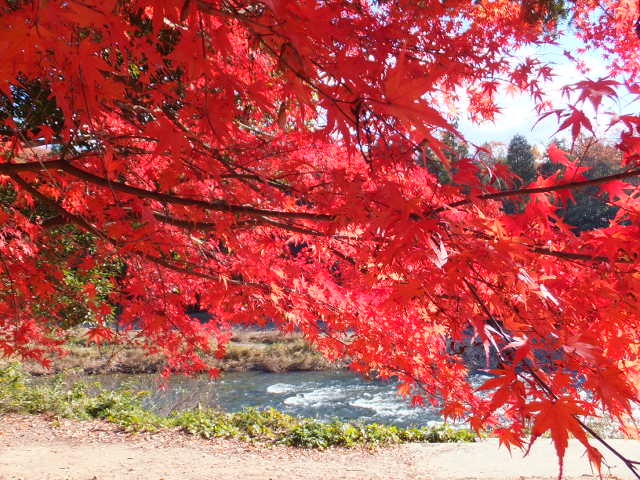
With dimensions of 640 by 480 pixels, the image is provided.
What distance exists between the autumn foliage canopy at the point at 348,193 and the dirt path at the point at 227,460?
1555 mm

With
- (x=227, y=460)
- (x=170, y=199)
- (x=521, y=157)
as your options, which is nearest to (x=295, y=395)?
(x=227, y=460)

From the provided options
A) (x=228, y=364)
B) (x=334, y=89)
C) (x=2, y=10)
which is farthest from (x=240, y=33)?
(x=228, y=364)

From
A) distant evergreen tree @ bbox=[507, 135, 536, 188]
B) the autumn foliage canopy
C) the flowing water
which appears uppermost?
distant evergreen tree @ bbox=[507, 135, 536, 188]

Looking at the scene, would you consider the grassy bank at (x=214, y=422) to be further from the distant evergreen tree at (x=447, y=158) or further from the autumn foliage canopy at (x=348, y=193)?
the distant evergreen tree at (x=447, y=158)

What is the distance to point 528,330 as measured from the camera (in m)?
1.48

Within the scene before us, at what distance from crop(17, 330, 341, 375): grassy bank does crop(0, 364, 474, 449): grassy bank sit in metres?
3.26

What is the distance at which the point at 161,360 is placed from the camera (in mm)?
12250

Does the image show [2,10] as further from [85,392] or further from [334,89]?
[85,392]

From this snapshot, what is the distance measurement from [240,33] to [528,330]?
2383 mm

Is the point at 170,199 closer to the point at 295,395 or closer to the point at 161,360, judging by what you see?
the point at 295,395

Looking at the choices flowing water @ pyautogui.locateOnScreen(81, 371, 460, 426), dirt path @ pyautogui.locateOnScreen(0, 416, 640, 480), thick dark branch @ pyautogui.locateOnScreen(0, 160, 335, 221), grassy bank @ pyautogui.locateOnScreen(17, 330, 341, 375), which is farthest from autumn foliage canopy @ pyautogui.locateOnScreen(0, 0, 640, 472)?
grassy bank @ pyautogui.locateOnScreen(17, 330, 341, 375)

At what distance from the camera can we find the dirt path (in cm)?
523

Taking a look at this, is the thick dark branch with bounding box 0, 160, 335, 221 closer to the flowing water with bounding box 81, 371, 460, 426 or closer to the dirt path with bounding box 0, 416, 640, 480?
the dirt path with bounding box 0, 416, 640, 480

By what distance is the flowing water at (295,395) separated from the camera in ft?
29.0
